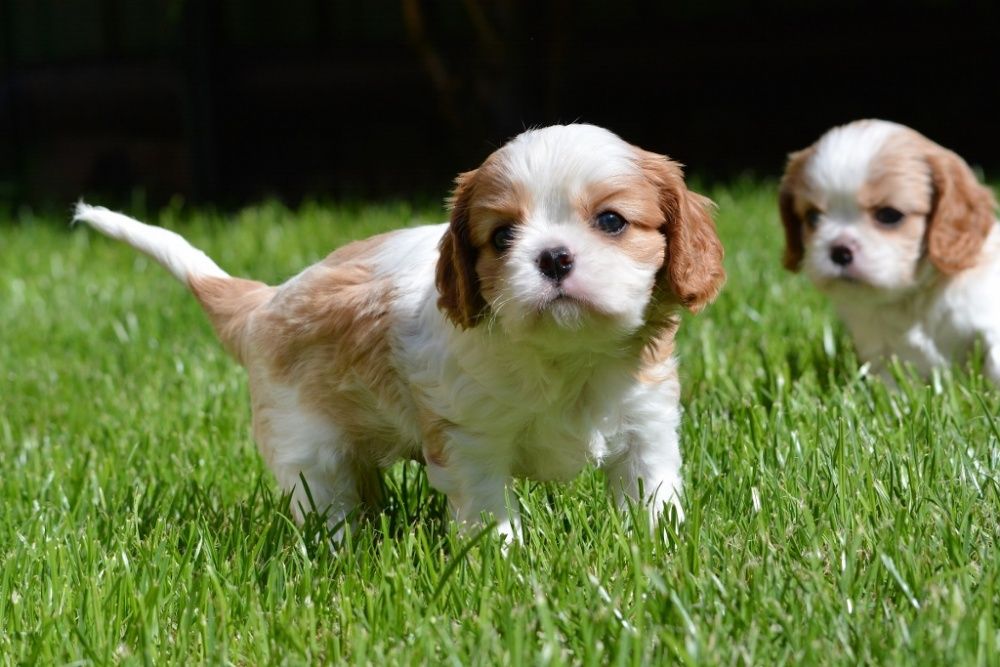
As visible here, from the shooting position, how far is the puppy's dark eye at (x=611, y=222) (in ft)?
8.32

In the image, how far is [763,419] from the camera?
339 cm

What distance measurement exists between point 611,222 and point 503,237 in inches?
8.5

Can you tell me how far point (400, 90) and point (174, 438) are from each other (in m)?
6.94

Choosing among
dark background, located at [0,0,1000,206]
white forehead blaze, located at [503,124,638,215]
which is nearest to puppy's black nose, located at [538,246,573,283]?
white forehead blaze, located at [503,124,638,215]

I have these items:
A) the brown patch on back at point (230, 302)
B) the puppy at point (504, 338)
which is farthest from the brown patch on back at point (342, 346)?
the brown patch on back at point (230, 302)

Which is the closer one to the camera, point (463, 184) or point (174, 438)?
point (463, 184)

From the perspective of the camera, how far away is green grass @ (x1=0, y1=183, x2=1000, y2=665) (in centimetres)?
218

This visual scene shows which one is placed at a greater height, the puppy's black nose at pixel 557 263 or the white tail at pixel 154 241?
the puppy's black nose at pixel 557 263

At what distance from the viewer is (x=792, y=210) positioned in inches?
174

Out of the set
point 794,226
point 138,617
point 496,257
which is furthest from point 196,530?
point 794,226

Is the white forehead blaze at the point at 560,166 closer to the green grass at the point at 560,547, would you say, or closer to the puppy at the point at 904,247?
the green grass at the point at 560,547

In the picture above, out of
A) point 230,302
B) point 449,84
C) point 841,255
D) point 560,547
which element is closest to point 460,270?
point 560,547

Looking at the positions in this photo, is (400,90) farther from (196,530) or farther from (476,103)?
(196,530)

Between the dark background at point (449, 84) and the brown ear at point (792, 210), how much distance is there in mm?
4608
